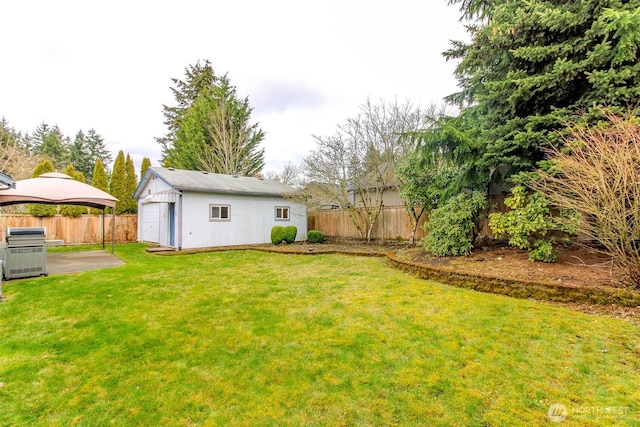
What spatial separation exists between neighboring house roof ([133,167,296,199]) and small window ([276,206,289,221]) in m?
0.86

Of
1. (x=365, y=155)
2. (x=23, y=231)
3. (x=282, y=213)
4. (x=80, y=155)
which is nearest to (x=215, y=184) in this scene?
(x=282, y=213)

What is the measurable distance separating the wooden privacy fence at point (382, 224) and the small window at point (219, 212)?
15.0ft

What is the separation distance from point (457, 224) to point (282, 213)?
9.38 meters

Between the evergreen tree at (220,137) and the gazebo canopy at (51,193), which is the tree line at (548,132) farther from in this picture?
the evergreen tree at (220,137)

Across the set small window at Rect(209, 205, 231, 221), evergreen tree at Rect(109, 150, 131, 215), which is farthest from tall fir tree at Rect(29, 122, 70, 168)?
small window at Rect(209, 205, 231, 221)

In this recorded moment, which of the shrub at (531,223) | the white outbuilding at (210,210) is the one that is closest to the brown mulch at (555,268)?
the shrub at (531,223)

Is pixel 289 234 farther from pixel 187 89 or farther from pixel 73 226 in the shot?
pixel 187 89

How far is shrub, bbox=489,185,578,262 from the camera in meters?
5.76

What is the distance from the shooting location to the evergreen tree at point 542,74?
525 centimetres

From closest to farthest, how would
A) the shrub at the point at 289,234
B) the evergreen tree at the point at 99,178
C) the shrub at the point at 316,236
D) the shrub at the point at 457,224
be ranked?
the shrub at the point at 457,224 < the shrub at the point at 289,234 < the shrub at the point at 316,236 < the evergreen tree at the point at 99,178

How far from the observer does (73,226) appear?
1438 cm

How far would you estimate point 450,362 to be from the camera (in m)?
2.92

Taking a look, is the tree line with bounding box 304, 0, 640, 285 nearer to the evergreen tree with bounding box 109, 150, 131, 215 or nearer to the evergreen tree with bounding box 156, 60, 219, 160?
the evergreen tree with bounding box 109, 150, 131, 215

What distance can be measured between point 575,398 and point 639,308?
2936 millimetres
